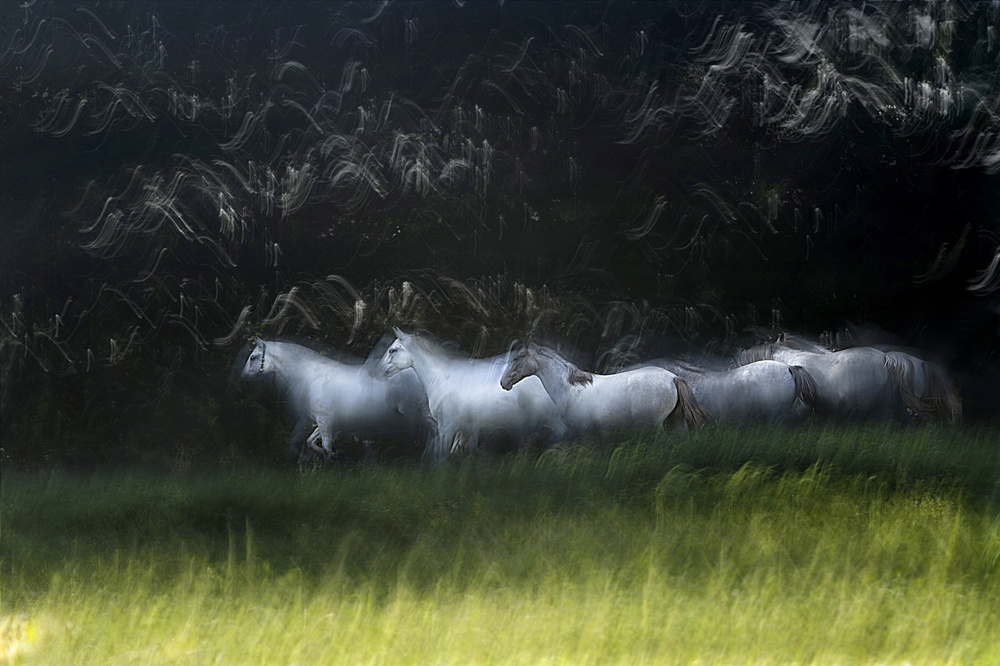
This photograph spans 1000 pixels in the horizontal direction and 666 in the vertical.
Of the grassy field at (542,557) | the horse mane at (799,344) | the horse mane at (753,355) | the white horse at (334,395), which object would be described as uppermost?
the horse mane at (799,344)

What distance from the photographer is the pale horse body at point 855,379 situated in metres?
4.56

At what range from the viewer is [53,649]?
3816mm

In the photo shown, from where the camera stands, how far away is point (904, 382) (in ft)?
15.0

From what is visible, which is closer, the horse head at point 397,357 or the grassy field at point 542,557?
the grassy field at point 542,557

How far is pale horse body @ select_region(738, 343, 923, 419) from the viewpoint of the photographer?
4.56 m

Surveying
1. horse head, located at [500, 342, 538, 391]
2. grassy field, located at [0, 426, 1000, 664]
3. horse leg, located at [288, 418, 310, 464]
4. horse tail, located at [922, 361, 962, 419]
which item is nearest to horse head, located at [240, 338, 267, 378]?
horse leg, located at [288, 418, 310, 464]

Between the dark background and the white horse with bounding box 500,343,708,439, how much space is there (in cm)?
14

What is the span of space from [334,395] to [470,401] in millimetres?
788

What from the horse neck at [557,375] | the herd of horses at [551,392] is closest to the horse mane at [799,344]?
the herd of horses at [551,392]

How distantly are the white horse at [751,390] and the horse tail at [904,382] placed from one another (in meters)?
0.46

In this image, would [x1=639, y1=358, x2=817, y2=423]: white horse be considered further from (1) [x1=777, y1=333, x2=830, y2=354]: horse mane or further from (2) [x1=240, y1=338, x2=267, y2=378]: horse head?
(2) [x1=240, y1=338, x2=267, y2=378]: horse head

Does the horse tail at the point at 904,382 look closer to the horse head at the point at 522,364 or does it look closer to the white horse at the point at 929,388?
the white horse at the point at 929,388

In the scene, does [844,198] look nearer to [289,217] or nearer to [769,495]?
[769,495]

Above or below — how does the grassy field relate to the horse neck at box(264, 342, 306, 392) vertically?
below
